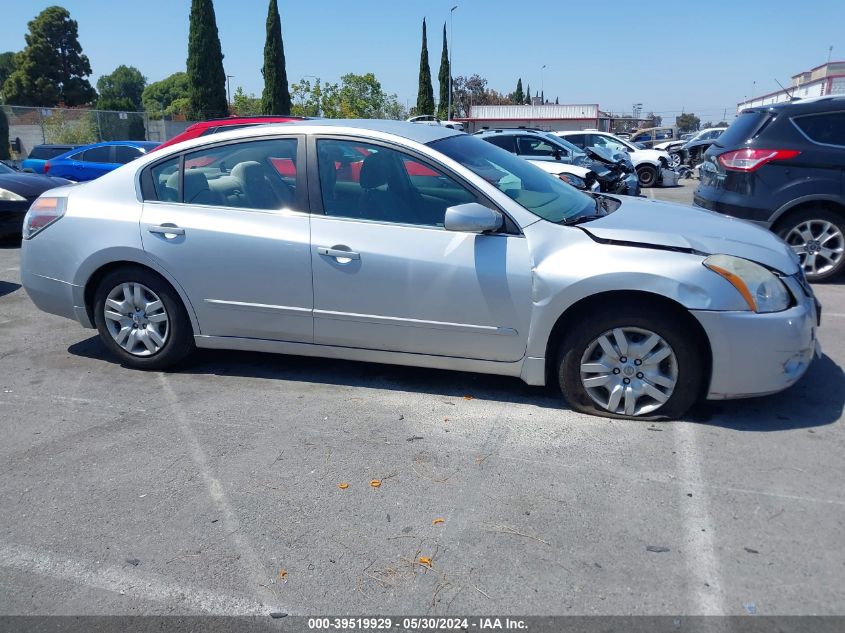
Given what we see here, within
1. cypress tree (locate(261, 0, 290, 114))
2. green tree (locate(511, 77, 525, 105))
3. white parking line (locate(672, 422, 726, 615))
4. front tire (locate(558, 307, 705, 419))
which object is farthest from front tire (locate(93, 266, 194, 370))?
green tree (locate(511, 77, 525, 105))

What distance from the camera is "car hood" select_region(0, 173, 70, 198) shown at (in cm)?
1032

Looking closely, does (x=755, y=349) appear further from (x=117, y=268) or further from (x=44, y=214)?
(x=44, y=214)

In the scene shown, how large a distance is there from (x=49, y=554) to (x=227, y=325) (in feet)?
6.41

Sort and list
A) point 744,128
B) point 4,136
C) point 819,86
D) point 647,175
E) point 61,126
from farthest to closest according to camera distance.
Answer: point 819,86 < point 4,136 < point 61,126 < point 647,175 < point 744,128

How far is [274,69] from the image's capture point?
38156mm

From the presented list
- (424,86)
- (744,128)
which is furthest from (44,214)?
(424,86)

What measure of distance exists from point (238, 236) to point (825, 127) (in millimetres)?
5906

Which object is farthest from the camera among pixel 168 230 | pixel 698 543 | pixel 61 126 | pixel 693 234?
pixel 61 126

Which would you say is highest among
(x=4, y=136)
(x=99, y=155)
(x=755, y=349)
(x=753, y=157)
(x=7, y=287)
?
(x=4, y=136)

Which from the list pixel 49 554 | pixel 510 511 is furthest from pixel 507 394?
pixel 49 554

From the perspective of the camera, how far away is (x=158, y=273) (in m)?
4.73

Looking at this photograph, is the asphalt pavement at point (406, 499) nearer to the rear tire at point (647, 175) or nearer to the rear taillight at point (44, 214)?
the rear taillight at point (44, 214)

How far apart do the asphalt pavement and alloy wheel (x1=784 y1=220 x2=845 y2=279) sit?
9.28 feet

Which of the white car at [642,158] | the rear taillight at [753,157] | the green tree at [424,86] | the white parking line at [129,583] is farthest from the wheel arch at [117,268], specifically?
the green tree at [424,86]
